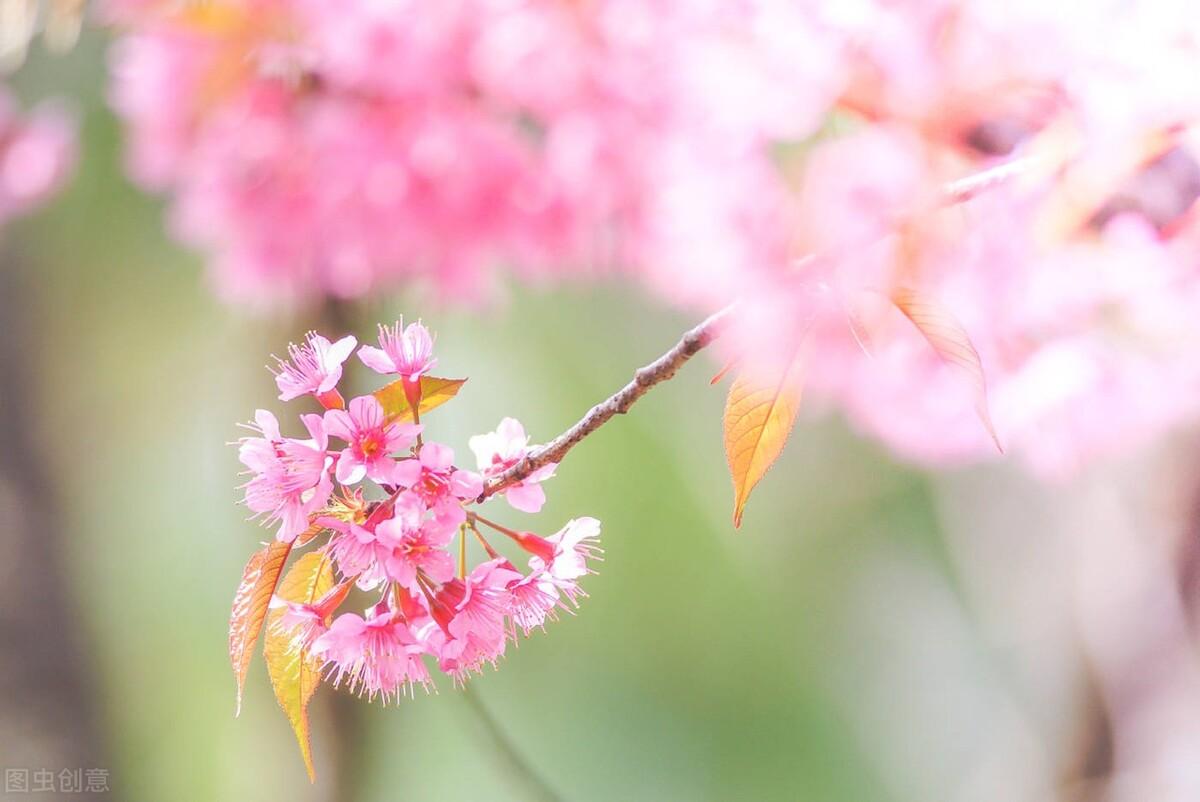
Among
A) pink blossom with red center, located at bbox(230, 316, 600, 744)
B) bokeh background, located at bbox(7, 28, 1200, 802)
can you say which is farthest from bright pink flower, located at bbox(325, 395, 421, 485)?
bokeh background, located at bbox(7, 28, 1200, 802)

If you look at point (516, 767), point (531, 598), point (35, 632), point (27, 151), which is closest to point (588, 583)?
point (516, 767)

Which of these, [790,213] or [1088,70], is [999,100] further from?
[790,213]

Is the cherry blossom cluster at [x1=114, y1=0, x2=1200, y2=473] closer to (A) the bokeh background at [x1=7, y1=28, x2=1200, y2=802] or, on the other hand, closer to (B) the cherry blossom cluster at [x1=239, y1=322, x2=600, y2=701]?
(B) the cherry blossom cluster at [x1=239, y1=322, x2=600, y2=701]

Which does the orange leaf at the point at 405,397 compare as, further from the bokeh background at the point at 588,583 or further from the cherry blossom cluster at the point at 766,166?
the bokeh background at the point at 588,583

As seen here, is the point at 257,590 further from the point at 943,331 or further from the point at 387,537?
the point at 943,331

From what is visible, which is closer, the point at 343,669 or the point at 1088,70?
the point at 343,669

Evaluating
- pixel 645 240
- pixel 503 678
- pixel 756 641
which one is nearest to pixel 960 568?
pixel 756 641

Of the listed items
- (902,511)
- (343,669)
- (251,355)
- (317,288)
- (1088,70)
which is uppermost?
(251,355)
